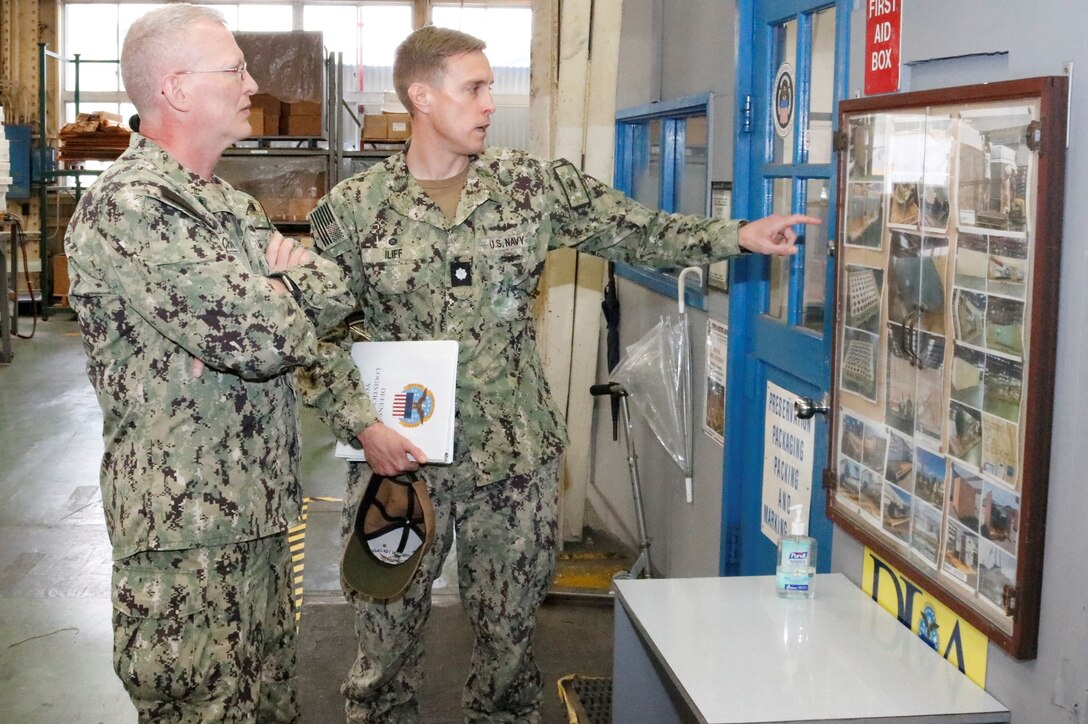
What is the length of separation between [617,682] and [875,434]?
76 centimetres

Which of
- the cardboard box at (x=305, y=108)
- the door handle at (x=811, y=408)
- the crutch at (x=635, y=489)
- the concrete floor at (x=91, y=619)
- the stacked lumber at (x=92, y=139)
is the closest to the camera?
the door handle at (x=811, y=408)

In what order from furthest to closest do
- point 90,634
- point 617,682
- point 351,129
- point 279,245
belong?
1. point 351,129
2. point 90,634
3. point 617,682
4. point 279,245

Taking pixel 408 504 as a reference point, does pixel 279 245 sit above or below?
above

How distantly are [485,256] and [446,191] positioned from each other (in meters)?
0.20

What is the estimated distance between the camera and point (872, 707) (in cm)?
188

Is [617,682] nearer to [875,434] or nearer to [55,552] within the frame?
[875,434]

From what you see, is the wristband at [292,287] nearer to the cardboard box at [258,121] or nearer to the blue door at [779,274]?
the blue door at [779,274]

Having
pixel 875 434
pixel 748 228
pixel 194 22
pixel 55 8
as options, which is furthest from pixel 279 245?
pixel 55 8

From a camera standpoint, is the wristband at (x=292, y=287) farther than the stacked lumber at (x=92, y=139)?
No

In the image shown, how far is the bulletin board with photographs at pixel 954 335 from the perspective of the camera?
1749mm

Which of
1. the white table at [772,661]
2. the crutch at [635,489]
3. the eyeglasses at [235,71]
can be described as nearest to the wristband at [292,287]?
the eyeglasses at [235,71]

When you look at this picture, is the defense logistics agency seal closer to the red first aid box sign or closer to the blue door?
the blue door

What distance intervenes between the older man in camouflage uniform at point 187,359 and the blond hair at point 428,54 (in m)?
0.61

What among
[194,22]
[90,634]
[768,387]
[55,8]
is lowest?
[90,634]
